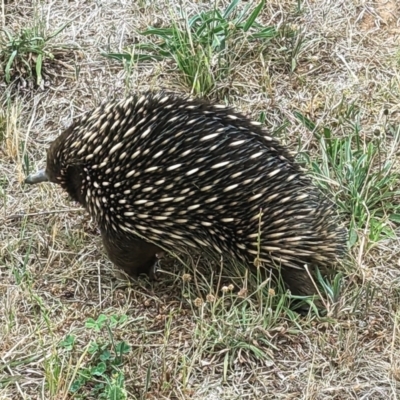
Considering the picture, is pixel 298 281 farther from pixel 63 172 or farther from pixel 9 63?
pixel 9 63

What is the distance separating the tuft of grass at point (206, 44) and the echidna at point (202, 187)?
2.73 feet

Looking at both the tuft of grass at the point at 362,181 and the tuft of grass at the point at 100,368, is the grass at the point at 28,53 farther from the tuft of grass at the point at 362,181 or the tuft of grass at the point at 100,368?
the tuft of grass at the point at 100,368

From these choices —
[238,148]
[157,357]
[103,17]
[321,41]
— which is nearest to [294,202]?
[238,148]

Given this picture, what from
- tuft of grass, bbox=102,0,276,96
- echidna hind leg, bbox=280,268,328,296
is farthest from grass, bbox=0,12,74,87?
echidna hind leg, bbox=280,268,328,296

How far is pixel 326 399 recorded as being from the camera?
9.66 feet

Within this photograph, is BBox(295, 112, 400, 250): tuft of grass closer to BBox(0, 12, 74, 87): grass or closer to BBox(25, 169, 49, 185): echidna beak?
BBox(25, 169, 49, 185): echidna beak

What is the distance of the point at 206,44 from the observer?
4.16 m

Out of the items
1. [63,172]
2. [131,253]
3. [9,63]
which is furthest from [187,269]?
[9,63]

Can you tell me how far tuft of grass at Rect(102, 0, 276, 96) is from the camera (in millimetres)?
4109

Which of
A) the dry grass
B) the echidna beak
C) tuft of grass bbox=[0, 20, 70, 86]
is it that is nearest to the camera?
the dry grass

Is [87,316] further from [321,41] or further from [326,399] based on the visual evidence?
[321,41]

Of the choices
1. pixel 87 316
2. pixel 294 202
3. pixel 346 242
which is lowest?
pixel 87 316

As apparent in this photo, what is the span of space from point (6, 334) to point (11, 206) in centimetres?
86

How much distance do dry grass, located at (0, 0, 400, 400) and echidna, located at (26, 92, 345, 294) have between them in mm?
224
